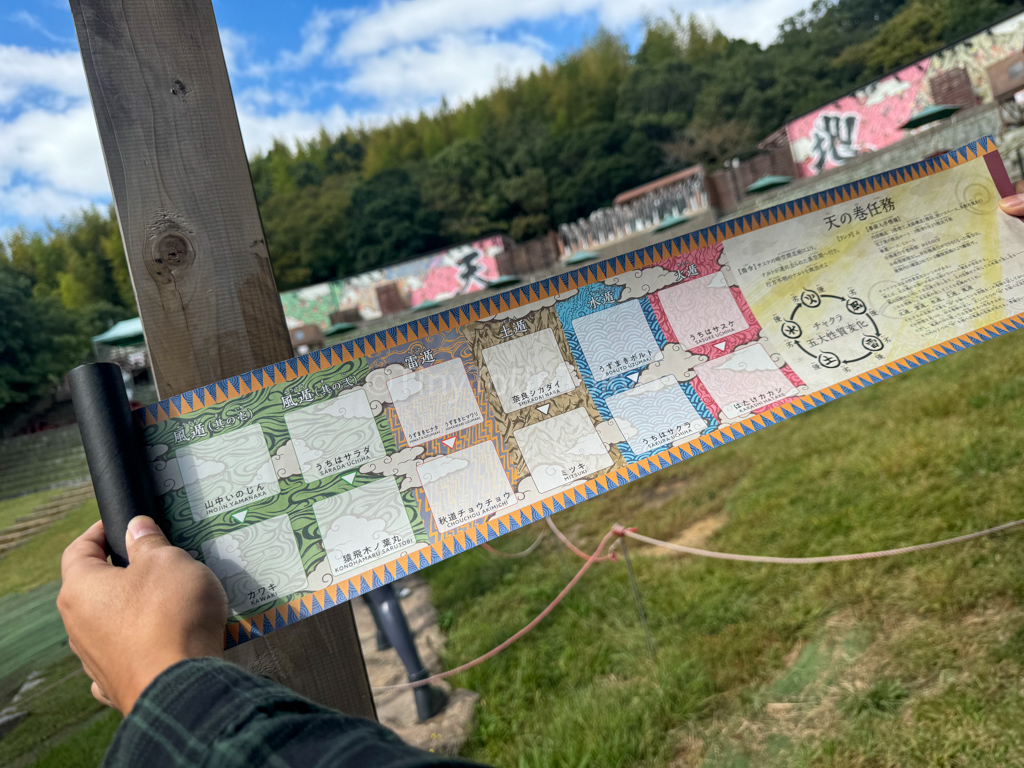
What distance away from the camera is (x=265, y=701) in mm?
522

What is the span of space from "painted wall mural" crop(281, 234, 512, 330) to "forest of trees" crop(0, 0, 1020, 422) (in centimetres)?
1043

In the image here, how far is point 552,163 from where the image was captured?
4150 cm

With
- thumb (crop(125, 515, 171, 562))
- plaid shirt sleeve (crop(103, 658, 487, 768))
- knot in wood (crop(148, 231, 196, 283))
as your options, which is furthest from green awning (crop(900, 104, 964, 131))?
plaid shirt sleeve (crop(103, 658, 487, 768))

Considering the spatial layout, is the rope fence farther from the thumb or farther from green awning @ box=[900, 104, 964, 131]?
green awning @ box=[900, 104, 964, 131]

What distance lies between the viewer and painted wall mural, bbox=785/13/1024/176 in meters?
17.2

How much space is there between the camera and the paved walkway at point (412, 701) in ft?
9.37

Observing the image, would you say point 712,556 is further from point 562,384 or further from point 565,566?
point 562,384

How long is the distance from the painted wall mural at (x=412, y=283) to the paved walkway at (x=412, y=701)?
24.4 meters

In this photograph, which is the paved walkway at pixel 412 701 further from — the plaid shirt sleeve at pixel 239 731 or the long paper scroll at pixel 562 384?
the plaid shirt sleeve at pixel 239 731

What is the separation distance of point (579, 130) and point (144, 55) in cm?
4423

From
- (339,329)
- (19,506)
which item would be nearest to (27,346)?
(339,329)

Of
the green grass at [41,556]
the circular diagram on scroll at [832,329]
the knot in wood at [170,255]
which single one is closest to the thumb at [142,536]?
the knot in wood at [170,255]

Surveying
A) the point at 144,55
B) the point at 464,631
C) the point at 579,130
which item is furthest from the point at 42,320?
the point at 579,130

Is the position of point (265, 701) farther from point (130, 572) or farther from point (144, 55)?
point (144, 55)
